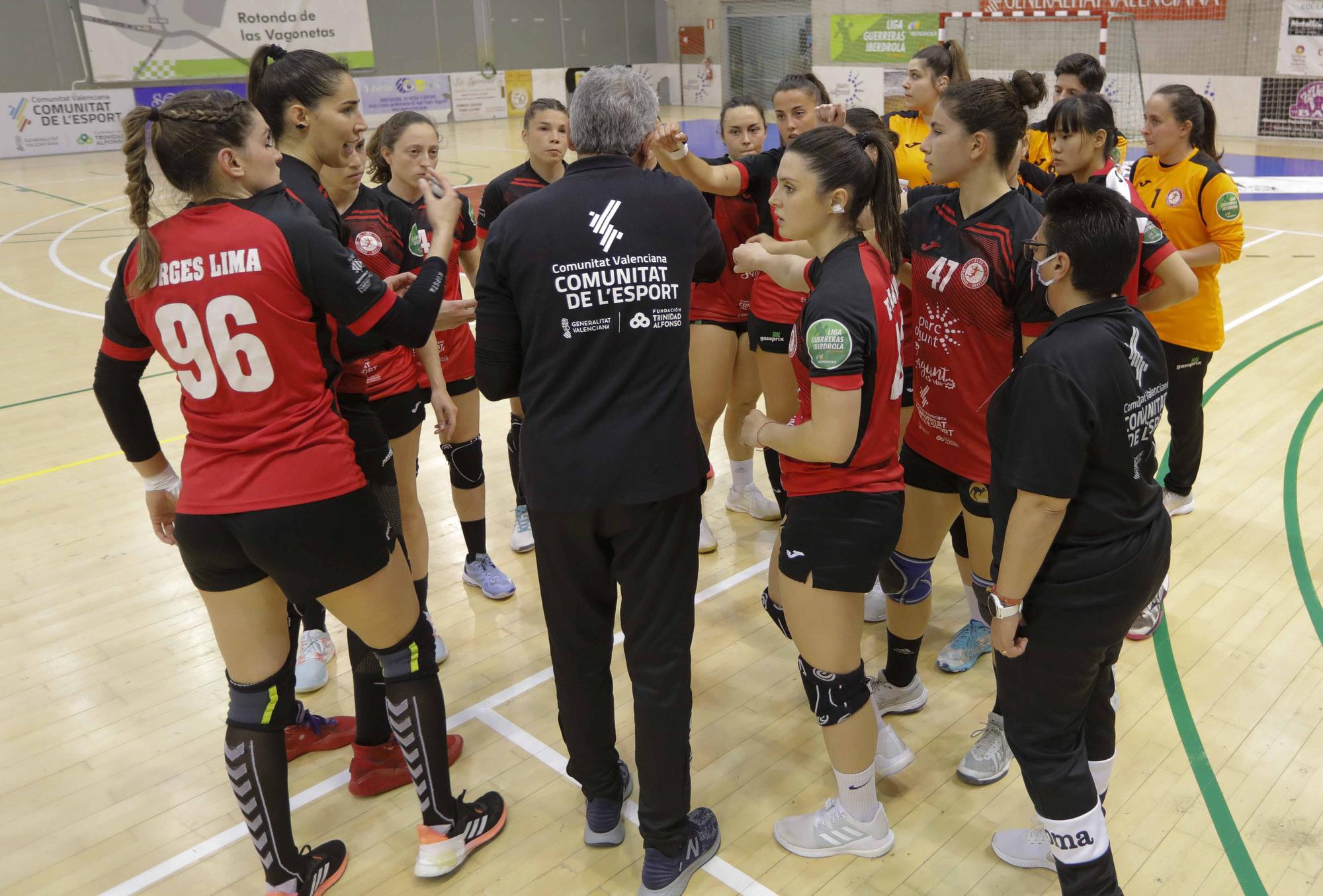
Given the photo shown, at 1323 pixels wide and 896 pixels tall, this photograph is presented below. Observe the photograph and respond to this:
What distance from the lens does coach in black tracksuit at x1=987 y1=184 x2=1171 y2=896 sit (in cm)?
228

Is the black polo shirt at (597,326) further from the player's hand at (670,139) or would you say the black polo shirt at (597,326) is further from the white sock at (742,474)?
the white sock at (742,474)

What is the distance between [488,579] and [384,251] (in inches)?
66.7

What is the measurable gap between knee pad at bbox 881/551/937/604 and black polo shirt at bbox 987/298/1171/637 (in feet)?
3.34

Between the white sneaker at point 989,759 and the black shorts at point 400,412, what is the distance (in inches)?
92.9

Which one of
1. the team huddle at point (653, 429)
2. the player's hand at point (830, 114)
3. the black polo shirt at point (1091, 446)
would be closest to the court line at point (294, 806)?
the team huddle at point (653, 429)

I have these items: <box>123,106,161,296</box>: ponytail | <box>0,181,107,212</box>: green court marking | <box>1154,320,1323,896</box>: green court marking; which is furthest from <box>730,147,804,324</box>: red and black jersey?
<box>0,181,107,212</box>: green court marking

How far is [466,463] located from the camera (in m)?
4.66

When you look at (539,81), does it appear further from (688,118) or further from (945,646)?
(945,646)

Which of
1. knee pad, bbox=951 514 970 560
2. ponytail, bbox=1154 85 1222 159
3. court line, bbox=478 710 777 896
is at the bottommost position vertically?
court line, bbox=478 710 777 896

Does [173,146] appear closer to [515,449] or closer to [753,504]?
[515,449]

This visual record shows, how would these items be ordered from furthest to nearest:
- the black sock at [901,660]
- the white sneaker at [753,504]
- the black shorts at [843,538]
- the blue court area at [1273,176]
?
the blue court area at [1273,176] < the white sneaker at [753,504] < the black sock at [901,660] < the black shorts at [843,538]

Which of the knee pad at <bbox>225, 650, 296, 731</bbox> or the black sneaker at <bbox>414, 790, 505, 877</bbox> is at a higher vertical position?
the knee pad at <bbox>225, 650, 296, 731</bbox>

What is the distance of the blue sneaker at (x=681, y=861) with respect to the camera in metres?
2.91

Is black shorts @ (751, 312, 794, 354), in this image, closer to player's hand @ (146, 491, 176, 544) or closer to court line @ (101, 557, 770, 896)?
court line @ (101, 557, 770, 896)
